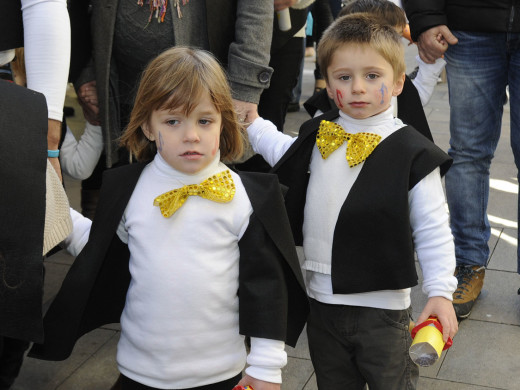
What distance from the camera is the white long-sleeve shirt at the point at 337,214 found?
2.33 meters

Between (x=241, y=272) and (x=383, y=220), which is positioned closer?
(x=241, y=272)

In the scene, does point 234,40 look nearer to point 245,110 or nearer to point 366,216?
point 245,110

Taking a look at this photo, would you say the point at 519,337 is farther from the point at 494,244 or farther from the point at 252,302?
the point at 252,302

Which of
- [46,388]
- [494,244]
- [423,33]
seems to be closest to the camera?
[46,388]

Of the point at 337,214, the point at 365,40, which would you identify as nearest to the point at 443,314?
the point at 337,214

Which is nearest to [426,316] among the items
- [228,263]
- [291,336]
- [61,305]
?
[291,336]

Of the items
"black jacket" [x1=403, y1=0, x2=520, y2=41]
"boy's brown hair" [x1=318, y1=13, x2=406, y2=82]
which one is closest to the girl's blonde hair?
"boy's brown hair" [x1=318, y1=13, x2=406, y2=82]

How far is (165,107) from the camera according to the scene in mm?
2170

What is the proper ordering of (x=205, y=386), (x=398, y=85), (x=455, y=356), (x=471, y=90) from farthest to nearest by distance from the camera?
(x=471, y=90), (x=455, y=356), (x=398, y=85), (x=205, y=386)

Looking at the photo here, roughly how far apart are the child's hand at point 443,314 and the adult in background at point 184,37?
1022 mm

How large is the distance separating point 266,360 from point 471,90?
194cm

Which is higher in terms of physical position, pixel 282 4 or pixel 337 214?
pixel 282 4

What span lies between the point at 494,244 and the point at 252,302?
284 centimetres

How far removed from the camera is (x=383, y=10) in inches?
121
